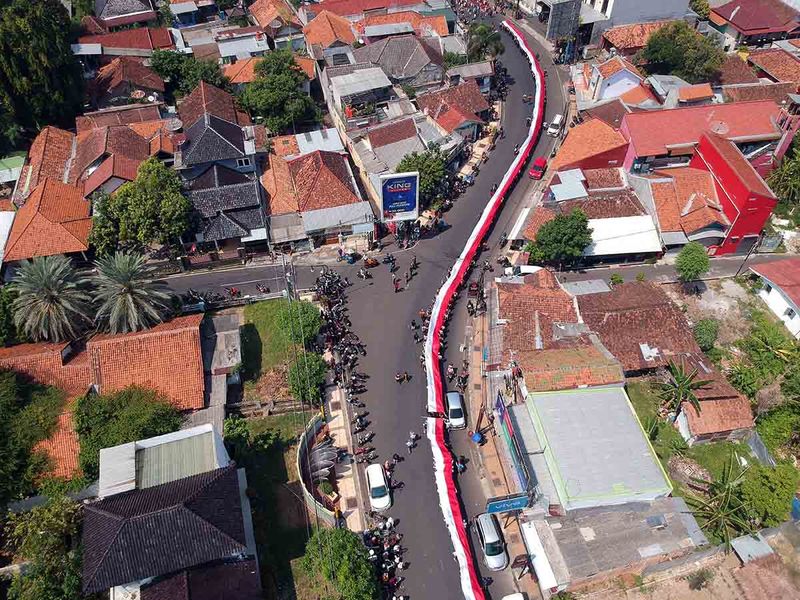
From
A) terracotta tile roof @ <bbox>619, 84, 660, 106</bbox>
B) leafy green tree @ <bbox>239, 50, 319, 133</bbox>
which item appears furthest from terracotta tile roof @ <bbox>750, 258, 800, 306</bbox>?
leafy green tree @ <bbox>239, 50, 319, 133</bbox>

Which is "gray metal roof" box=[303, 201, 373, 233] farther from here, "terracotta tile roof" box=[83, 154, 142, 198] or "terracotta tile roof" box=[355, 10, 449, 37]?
"terracotta tile roof" box=[355, 10, 449, 37]

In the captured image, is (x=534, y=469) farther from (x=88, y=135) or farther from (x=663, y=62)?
(x=663, y=62)

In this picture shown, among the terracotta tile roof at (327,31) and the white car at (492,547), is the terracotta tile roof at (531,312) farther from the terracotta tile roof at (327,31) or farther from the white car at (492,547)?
the terracotta tile roof at (327,31)

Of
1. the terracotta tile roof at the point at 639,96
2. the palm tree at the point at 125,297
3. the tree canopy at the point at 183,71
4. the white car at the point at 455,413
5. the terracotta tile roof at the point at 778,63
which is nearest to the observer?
the white car at the point at 455,413

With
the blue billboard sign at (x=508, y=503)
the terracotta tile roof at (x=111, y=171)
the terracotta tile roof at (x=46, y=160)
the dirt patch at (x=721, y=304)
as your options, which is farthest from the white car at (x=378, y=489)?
the terracotta tile roof at (x=46, y=160)

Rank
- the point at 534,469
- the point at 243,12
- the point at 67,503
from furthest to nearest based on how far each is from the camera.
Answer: the point at 243,12
the point at 534,469
the point at 67,503

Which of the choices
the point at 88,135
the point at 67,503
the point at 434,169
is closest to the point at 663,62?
the point at 434,169

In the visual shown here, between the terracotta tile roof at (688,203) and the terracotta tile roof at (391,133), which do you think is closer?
the terracotta tile roof at (688,203)
